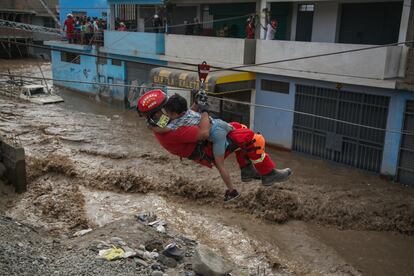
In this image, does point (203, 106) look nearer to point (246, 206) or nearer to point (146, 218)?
point (146, 218)

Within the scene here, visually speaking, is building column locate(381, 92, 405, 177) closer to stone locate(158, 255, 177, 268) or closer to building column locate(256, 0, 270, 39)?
building column locate(256, 0, 270, 39)

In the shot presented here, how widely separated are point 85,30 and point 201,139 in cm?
2321

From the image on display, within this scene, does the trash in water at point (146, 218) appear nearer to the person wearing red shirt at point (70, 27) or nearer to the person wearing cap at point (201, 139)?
the person wearing cap at point (201, 139)

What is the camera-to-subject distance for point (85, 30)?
2648cm

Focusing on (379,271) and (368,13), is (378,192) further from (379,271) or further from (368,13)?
(368,13)

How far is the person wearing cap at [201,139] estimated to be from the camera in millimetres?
4992

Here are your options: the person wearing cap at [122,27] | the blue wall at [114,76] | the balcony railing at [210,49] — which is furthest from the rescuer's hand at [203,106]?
the blue wall at [114,76]

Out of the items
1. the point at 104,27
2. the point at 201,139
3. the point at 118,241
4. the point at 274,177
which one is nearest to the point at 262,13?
the point at 118,241

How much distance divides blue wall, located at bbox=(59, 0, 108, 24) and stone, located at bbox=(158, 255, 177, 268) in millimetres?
22416

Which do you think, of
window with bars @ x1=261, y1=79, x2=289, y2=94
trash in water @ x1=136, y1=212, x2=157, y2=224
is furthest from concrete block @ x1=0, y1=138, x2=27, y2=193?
window with bars @ x1=261, y1=79, x2=289, y2=94

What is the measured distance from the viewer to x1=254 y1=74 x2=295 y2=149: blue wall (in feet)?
53.1

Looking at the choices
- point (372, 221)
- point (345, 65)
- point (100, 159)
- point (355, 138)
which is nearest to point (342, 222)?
point (372, 221)

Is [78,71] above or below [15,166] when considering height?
above

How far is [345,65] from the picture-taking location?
13883 mm
